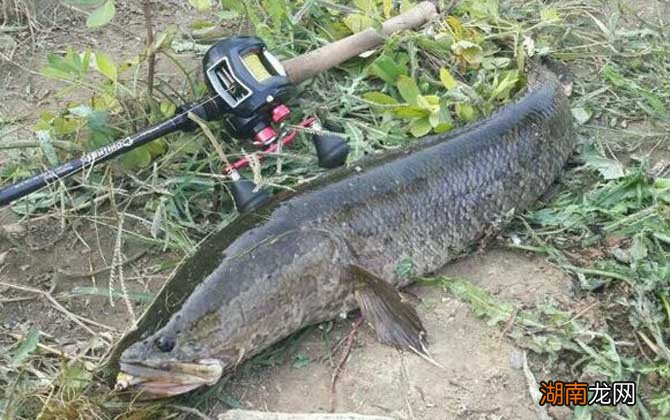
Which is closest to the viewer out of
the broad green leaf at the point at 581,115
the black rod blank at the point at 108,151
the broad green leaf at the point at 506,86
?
the black rod blank at the point at 108,151

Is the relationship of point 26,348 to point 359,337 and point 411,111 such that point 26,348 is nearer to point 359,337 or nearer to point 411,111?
point 359,337

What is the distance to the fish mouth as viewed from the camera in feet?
8.66

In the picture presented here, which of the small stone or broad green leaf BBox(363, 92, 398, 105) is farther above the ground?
broad green leaf BBox(363, 92, 398, 105)

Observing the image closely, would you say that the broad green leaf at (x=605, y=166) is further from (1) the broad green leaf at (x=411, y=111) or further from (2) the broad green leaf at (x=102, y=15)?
(2) the broad green leaf at (x=102, y=15)

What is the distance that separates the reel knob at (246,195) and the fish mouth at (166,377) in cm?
76

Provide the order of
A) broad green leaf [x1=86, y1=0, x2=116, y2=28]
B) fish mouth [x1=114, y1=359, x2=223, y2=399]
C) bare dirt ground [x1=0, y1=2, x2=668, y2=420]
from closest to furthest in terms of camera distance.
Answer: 1. fish mouth [x1=114, y1=359, x2=223, y2=399]
2. bare dirt ground [x1=0, y1=2, x2=668, y2=420]
3. broad green leaf [x1=86, y1=0, x2=116, y2=28]

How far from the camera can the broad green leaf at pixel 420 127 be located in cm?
378

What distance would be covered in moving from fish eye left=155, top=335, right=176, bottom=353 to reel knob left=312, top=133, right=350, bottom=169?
1.19m

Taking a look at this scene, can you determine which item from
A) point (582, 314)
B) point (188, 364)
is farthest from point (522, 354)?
point (188, 364)

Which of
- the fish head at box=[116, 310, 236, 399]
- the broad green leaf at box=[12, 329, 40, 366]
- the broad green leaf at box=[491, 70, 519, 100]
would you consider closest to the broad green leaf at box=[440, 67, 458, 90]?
the broad green leaf at box=[491, 70, 519, 100]

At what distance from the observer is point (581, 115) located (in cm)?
418

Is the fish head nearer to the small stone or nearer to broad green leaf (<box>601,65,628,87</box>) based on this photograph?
the small stone

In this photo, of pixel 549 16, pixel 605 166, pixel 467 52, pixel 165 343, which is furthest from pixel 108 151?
pixel 549 16

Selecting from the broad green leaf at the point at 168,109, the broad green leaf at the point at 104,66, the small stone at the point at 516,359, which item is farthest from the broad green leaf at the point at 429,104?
the broad green leaf at the point at 104,66
